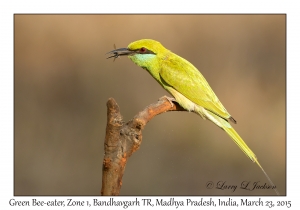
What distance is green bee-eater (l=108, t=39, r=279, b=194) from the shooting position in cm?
263

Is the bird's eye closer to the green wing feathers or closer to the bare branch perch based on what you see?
the green wing feathers

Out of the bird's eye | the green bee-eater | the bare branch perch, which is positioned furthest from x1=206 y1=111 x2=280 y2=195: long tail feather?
the bare branch perch

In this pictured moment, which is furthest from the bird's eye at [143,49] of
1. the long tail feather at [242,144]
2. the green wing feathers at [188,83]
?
the long tail feather at [242,144]

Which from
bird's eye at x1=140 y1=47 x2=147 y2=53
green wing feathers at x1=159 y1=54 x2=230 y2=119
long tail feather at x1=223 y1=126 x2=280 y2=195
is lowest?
long tail feather at x1=223 y1=126 x2=280 y2=195

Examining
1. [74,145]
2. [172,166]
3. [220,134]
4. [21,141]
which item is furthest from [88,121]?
[220,134]

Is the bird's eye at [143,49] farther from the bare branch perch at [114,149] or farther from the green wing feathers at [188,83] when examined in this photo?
the bare branch perch at [114,149]

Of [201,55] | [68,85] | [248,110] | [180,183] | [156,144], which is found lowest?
[180,183]

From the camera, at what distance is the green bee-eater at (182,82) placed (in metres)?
2.63

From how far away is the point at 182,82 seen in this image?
2.69 metres

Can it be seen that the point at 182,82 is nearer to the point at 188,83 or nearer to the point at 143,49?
the point at 188,83

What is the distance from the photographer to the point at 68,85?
4.01m

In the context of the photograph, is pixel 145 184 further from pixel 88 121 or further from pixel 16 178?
pixel 16 178

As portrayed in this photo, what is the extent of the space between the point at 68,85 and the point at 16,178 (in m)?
1.03

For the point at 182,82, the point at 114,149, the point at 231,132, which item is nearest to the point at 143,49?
the point at 182,82
